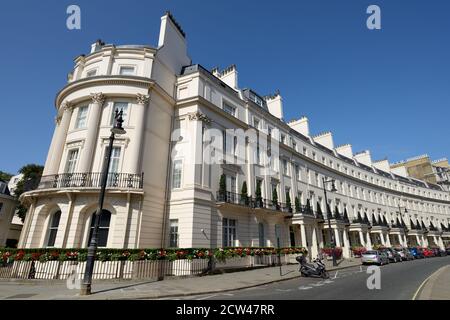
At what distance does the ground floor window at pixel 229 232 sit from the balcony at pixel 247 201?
5.31ft

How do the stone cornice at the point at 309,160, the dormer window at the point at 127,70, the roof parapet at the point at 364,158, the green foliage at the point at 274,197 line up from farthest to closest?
the roof parapet at the point at 364,158, the green foliage at the point at 274,197, the stone cornice at the point at 309,160, the dormer window at the point at 127,70

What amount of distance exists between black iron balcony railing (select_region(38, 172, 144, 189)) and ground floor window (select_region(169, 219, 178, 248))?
375cm

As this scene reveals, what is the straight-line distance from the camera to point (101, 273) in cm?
1277

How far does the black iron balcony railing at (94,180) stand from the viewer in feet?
52.0

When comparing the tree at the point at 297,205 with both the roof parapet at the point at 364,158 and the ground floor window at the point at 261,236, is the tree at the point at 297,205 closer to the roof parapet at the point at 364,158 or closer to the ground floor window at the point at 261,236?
the ground floor window at the point at 261,236

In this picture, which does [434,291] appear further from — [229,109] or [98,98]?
[98,98]

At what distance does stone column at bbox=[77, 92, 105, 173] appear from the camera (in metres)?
16.4

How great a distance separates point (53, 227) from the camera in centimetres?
1639

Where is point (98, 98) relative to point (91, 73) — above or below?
below

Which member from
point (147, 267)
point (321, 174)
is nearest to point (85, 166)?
point (147, 267)

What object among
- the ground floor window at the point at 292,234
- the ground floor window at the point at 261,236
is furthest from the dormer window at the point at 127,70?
the ground floor window at the point at 292,234

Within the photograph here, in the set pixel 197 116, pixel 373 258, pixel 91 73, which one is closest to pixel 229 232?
pixel 197 116

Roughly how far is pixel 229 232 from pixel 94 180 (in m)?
10.6

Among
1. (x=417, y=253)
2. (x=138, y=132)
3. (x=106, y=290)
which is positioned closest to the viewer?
(x=106, y=290)
